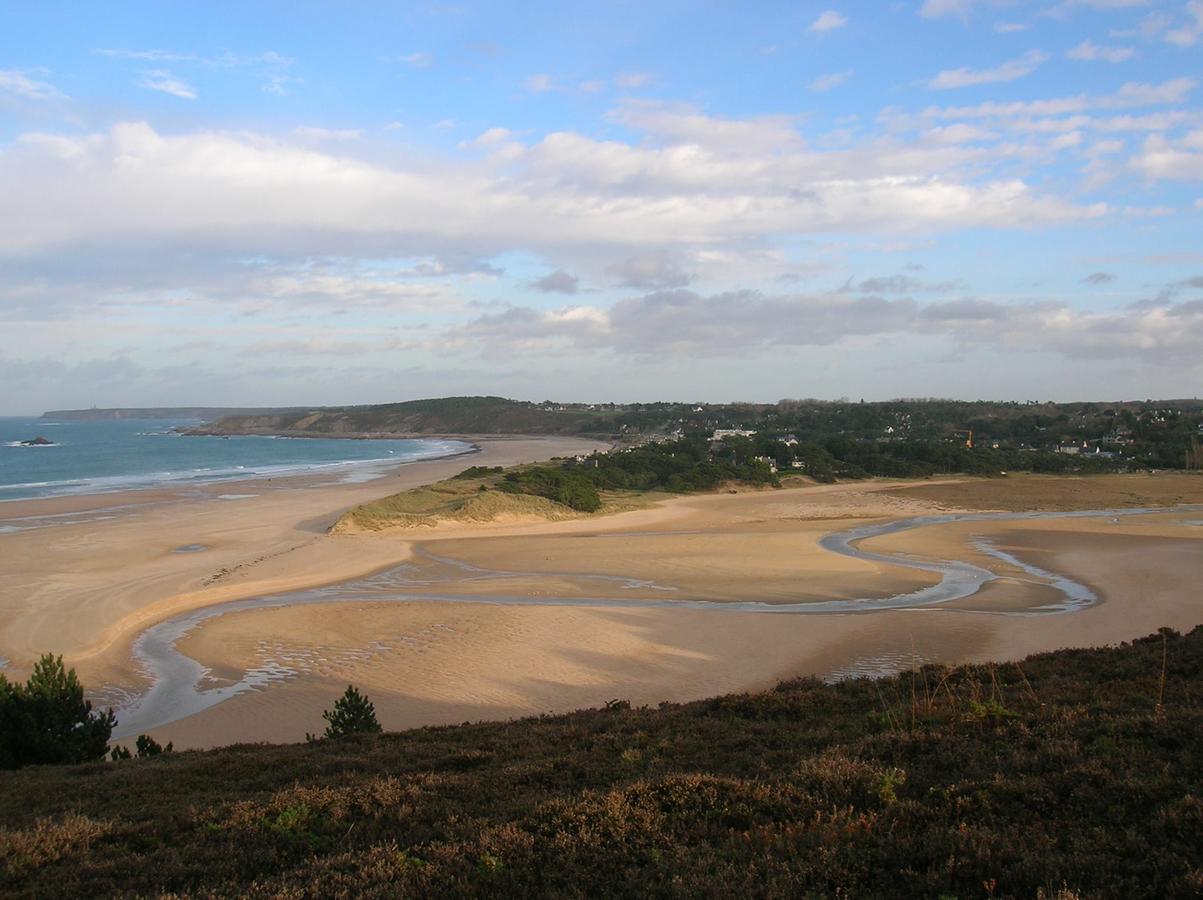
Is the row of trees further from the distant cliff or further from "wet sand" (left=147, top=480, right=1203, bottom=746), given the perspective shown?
the distant cliff

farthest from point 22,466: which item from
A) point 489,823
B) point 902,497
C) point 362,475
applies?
point 489,823

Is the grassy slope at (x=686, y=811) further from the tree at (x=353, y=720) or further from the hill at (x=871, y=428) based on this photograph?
the hill at (x=871, y=428)

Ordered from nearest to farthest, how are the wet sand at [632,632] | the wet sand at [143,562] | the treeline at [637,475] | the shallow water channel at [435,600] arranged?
the wet sand at [632,632]
the shallow water channel at [435,600]
the wet sand at [143,562]
the treeline at [637,475]

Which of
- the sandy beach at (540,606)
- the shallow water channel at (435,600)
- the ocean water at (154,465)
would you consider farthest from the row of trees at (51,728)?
the ocean water at (154,465)

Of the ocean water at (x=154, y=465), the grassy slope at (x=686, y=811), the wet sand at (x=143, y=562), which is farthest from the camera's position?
the ocean water at (x=154, y=465)

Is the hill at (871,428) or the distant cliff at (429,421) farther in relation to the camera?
the distant cliff at (429,421)

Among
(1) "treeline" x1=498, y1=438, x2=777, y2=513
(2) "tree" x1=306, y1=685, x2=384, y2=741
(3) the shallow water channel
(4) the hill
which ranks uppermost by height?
(4) the hill

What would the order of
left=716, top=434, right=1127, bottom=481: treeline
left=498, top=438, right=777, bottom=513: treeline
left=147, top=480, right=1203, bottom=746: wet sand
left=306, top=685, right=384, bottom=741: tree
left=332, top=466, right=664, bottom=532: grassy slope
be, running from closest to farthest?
left=306, top=685, right=384, bottom=741: tree
left=147, top=480, right=1203, bottom=746: wet sand
left=332, top=466, right=664, bottom=532: grassy slope
left=498, top=438, right=777, bottom=513: treeline
left=716, top=434, right=1127, bottom=481: treeline

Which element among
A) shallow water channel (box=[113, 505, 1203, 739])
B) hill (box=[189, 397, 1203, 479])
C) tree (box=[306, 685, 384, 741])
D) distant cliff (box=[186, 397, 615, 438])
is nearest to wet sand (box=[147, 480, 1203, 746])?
shallow water channel (box=[113, 505, 1203, 739])
